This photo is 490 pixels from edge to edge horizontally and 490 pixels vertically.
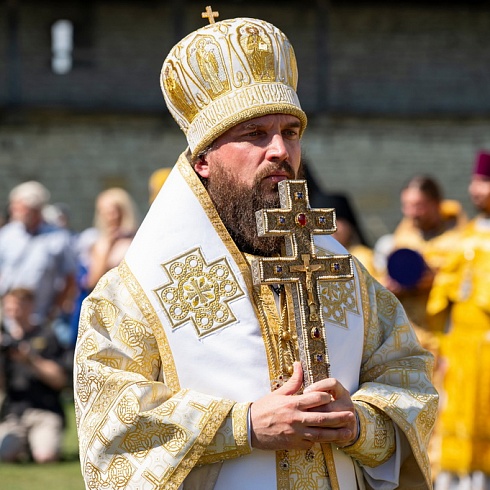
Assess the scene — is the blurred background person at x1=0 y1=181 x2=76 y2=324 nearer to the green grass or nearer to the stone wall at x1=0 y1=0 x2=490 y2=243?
the green grass

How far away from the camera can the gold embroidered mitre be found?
3.82 m

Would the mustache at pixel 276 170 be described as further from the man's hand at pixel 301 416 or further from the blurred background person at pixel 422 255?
the blurred background person at pixel 422 255

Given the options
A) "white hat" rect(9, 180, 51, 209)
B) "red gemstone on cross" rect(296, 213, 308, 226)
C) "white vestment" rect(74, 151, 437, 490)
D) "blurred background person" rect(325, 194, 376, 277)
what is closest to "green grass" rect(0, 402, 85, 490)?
"blurred background person" rect(325, 194, 376, 277)

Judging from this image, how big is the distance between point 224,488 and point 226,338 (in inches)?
16.1

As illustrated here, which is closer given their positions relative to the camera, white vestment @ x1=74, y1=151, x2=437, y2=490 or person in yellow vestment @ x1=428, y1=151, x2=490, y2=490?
white vestment @ x1=74, y1=151, x2=437, y2=490

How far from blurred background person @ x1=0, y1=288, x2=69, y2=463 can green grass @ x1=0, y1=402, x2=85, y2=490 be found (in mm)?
141

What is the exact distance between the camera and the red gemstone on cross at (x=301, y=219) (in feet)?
12.1

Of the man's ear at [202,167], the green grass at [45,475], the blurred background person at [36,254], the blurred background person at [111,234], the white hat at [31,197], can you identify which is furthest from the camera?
the blurred background person at [36,254]

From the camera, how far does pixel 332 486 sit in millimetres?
3719

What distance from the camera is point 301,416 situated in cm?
347

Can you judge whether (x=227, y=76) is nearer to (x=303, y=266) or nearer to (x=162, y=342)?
(x=303, y=266)

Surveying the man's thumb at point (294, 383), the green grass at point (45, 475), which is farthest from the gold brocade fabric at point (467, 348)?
the man's thumb at point (294, 383)

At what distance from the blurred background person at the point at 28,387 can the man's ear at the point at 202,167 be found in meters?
5.90

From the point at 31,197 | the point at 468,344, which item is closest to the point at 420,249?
the point at 468,344
